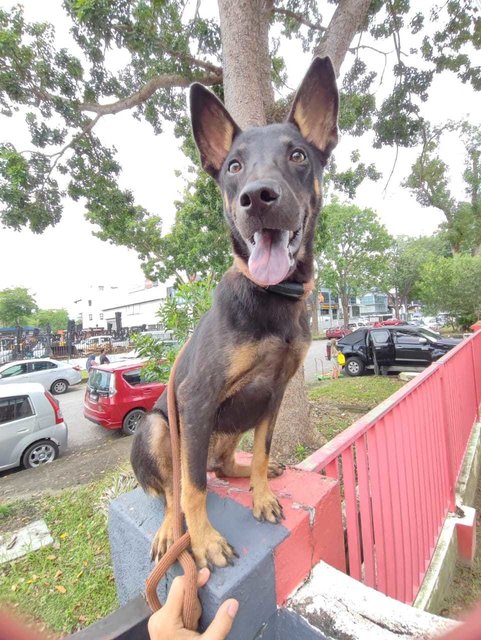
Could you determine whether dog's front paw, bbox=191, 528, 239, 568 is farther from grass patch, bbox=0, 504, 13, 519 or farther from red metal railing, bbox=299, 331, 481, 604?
grass patch, bbox=0, 504, 13, 519

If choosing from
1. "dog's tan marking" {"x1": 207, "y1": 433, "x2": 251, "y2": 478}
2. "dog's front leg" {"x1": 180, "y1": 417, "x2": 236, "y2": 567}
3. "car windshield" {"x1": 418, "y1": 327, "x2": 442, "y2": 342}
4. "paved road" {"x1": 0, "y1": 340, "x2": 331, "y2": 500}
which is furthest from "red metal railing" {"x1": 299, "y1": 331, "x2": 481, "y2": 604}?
"car windshield" {"x1": 418, "y1": 327, "x2": 442, "y2": 342}

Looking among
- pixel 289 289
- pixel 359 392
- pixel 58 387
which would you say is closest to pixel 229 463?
pixel 289 289

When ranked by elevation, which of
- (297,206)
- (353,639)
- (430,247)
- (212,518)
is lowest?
(353,639)

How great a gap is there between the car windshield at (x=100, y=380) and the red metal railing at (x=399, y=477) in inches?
284

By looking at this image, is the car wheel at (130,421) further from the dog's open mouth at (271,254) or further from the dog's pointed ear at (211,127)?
the dog's open mouth at (271,254)

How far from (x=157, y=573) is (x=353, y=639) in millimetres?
610

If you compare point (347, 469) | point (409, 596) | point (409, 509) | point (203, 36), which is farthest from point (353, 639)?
point (203, 36)

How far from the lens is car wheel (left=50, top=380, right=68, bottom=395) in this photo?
52.4ft

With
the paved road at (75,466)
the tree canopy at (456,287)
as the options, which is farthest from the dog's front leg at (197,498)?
the tree canopy at (456,287)

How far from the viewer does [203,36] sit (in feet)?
19.5

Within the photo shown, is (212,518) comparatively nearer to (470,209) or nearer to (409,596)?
(409,596)

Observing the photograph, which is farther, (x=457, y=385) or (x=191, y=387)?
(x=457, y=385)

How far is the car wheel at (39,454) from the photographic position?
268 inches

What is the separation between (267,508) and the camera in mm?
1338
